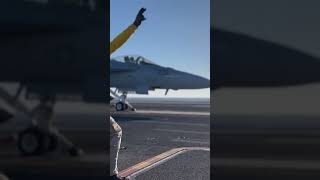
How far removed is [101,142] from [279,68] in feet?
3.77

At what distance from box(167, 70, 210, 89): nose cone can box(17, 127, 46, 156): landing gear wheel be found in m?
20.5

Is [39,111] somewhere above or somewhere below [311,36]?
below

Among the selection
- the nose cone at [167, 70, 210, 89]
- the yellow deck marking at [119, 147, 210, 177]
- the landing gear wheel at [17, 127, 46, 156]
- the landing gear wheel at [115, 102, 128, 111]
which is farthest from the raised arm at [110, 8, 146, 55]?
the landing gear wheel at [115, 102, 128, 111]

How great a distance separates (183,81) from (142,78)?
111 inches

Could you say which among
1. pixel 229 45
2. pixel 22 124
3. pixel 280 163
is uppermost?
pixel 229 45

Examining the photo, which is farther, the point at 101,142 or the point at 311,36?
the point at 101,142

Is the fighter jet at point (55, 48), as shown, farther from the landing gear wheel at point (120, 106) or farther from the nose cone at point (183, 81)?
the landing gear wheel at point (120, 106)

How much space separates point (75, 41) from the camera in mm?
2096

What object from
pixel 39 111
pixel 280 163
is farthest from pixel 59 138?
pixel 280 163

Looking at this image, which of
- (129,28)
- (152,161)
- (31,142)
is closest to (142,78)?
(129,28)

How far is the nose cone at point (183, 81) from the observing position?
2300 cm

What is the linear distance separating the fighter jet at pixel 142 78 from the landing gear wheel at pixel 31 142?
1940cm

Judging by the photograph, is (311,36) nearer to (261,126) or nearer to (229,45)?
(229,45)

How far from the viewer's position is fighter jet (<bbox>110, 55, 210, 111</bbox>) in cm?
2203
